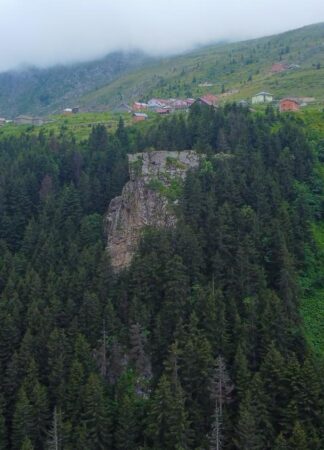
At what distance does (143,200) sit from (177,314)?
2026cm

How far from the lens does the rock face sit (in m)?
69.2

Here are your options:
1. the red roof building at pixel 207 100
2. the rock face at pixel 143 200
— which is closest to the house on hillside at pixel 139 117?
the red roof building at pixel 207 100

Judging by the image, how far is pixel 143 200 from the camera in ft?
236

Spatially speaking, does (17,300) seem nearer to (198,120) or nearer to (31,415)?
(31,415)

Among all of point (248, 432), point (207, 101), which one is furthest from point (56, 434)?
point (207, 101)

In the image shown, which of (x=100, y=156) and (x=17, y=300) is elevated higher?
(x=100, y=156)

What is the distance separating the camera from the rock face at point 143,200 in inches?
2724

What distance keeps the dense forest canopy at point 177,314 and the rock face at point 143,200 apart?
→ 2193 millimetres

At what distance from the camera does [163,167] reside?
75375mm

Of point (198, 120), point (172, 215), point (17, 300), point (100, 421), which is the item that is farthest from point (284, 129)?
point (100, 421)

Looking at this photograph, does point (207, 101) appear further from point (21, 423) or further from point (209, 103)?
point (21, 423)

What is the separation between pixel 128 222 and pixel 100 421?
1128 inches

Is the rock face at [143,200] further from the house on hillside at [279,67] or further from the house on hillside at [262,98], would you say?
the house on hillside at [279,67]

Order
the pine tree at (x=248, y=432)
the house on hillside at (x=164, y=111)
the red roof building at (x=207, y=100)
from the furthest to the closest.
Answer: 1. the house on hillside at (x=164, y=111)
2. the red roof building at (x=207, y=100)
3. the pine tree at (x=248, y=432)
